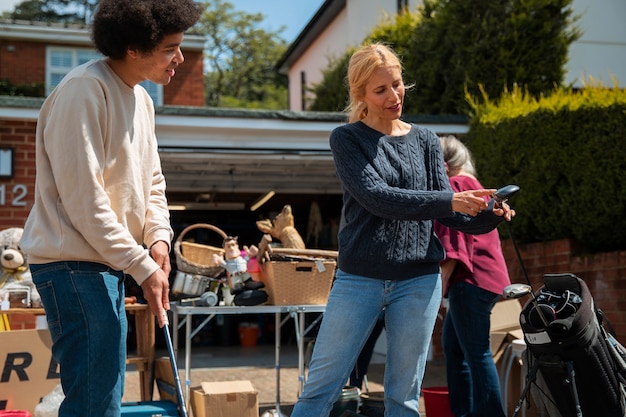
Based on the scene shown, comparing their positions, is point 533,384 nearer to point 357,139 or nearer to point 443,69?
point 357,139

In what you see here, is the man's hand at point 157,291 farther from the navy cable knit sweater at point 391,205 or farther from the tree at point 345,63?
the tree at point 345,63

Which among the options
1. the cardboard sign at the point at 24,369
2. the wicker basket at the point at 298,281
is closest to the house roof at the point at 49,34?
the wicker basket at the point at 298,281

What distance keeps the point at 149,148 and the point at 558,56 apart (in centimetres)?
828

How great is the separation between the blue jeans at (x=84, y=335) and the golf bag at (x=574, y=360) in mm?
2182

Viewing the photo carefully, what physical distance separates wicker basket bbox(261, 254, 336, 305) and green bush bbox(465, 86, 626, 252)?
253 centimetres

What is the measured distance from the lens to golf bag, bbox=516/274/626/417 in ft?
12.5

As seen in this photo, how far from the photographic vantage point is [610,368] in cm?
386

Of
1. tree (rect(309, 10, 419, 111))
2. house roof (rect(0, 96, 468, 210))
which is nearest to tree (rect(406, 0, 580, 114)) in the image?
tree (rect(309, 10, 419, 111))

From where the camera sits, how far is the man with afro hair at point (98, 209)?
2.38m

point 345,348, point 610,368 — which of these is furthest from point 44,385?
point 610,368

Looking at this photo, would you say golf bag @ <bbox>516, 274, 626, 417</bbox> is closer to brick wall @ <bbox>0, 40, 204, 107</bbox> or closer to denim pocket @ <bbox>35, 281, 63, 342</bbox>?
denim pocket @ <bbox>35, 281, 63, 342</bbox>

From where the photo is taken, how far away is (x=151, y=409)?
443 centimetres

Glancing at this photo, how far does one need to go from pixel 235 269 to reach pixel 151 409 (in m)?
1.38

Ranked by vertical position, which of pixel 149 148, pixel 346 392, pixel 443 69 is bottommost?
pixel 346 392
